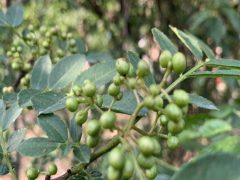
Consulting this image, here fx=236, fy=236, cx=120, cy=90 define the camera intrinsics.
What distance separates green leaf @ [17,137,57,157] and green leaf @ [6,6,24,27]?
654 mm

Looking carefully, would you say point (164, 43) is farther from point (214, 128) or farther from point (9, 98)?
point (9, 98)

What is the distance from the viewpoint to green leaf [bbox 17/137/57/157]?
52 cm

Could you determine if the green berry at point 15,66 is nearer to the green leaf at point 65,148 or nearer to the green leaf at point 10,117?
the green leaf at point 10,117

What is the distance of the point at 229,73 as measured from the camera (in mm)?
558

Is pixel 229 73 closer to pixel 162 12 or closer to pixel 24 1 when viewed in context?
pixel 24 1

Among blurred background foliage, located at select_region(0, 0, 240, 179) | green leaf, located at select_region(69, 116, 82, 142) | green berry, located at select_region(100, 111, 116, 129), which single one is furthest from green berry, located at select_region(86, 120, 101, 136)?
blurred background foliage, located at select_region(0, 0, 240, 179)

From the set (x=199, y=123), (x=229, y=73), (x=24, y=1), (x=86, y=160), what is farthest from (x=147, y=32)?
(x=86, y=160)

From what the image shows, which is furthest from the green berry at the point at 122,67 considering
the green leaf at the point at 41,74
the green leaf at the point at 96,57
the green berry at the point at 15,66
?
the green leaf at the point at 96,57

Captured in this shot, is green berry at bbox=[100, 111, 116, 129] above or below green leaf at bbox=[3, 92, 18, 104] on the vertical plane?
above

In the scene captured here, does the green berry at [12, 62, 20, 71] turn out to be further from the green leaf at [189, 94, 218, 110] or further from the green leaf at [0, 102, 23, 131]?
the green leaf at [189, 94, 218, 110]

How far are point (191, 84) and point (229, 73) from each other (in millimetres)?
1879

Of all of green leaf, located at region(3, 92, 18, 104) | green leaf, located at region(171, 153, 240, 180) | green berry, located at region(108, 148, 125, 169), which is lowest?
green leaf, located at region(3, 92, 18, 104)

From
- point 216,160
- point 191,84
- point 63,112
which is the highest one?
point 216,160

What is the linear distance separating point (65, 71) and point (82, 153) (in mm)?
300
